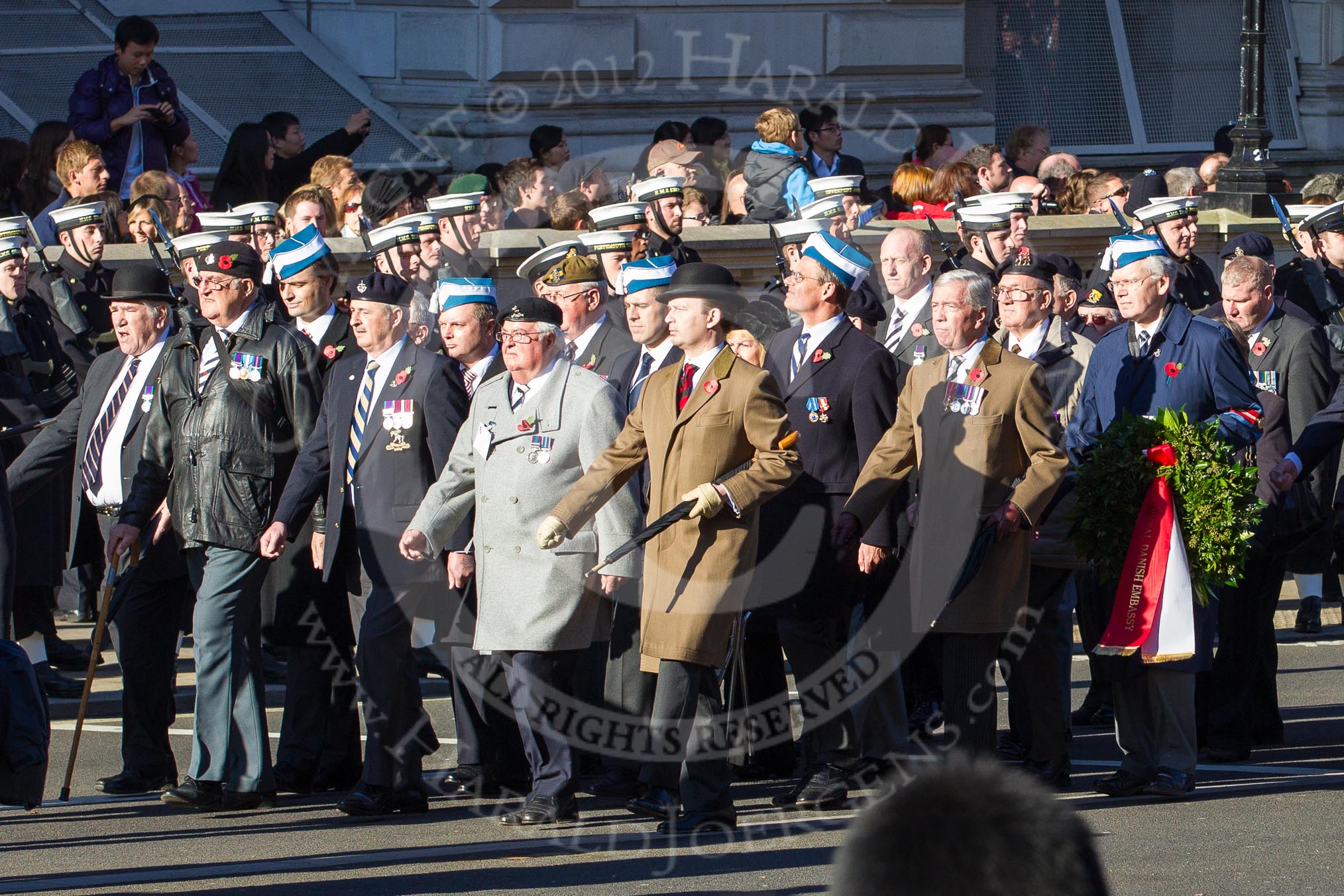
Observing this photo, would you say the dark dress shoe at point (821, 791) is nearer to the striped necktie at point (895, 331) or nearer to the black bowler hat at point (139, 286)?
the striped necktie at point (895, 331)

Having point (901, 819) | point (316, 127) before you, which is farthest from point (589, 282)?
point (316, 127)

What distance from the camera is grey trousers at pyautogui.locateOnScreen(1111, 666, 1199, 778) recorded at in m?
7.59

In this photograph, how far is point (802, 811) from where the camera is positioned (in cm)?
761

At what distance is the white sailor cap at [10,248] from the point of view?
1062 centimetres

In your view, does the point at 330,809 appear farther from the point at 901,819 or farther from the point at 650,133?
the point at 650,133

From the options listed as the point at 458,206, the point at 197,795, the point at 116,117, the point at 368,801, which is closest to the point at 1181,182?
the point at 458,206

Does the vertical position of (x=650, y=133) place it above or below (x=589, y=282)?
above

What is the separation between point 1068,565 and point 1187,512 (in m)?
0.69

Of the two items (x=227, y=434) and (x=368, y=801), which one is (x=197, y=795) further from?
(x=227, y=434)

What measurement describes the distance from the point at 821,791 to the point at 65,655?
4.66m

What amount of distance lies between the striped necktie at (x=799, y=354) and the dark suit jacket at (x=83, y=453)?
96.7 inches

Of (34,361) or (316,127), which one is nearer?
(34,361)

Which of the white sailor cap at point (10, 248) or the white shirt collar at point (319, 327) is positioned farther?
the white sailor cap at point (10, 248)

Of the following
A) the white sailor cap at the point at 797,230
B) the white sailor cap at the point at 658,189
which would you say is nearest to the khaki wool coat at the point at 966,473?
the white sailor cap at the point at 797,230
